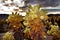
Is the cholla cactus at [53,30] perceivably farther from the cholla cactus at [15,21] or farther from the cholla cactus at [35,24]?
the cholla cactus at [15,21]

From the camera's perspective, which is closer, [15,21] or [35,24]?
[35,24]

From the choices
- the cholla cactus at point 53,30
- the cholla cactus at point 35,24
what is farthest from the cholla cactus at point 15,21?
the cholla cactus at point 53,30

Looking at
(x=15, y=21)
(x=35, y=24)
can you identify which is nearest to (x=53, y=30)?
(x=35, y=24)

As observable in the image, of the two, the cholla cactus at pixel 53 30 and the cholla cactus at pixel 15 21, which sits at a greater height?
the cholla cactus at pixel 15 21

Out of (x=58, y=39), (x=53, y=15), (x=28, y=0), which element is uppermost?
(x=28, y=0)

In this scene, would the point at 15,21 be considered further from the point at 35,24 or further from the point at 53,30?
the point at 53,30

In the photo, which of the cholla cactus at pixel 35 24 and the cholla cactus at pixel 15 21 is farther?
the cholla cactus at pixel 15 21

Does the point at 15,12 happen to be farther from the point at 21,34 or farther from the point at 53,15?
the point at 53,15

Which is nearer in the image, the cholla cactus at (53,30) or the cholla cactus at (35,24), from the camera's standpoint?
the cholla cactus at (35,24)

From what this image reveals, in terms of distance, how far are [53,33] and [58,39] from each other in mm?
113

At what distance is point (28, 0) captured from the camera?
2900 mm

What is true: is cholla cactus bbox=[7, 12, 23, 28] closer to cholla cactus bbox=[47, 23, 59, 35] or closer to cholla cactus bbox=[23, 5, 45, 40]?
cholla cactus bbox=[23, 5, 45, 40]

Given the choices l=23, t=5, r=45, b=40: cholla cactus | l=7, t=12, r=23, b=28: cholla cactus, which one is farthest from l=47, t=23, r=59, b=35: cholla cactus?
l=7, t=12, r=23, b=28: cholla cactus

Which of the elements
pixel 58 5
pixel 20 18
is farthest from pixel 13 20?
pixel 58 5
